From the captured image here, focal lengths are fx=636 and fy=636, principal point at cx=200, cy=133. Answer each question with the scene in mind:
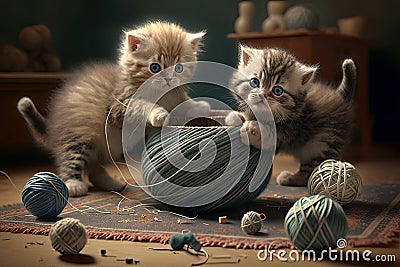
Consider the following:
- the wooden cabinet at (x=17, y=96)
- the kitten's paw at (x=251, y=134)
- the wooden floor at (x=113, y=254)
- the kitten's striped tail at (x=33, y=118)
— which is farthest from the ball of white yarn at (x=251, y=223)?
the wooden cabinet at (x=17, y=96)

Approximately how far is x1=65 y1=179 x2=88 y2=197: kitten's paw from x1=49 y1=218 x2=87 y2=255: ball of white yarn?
782 mm

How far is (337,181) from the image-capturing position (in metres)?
2.13

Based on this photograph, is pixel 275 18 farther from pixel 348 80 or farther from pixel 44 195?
pixel 44 195

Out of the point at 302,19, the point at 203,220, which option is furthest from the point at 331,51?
the point at 203,220

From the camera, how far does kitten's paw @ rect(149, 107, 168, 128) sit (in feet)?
7.27

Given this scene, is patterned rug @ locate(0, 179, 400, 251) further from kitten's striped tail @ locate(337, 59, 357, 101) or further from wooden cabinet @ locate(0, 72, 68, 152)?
wooden cabinet @ locate(0, 72, 68, 152)

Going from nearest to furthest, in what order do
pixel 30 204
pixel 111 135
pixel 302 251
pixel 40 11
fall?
pixel 302 251 < pixel 30 204 < pixel 111 135 < pixel 40 11

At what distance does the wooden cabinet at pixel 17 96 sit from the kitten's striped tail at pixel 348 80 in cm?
151

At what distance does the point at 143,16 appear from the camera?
443 cm

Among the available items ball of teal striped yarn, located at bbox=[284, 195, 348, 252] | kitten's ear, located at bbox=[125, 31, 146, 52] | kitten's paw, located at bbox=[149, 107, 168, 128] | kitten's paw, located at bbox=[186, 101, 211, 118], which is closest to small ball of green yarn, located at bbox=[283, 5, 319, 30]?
kitten's paw, located at bbox=[186, 101, 211, 118]

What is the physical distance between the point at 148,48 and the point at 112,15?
2.21 meters

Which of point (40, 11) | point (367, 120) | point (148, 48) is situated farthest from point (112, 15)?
point (148, 48)

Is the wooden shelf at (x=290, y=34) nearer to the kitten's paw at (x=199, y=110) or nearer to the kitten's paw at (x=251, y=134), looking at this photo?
the kitten's paw at (x=199, y=110)

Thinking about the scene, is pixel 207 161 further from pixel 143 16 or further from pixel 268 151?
pixel 143 16
